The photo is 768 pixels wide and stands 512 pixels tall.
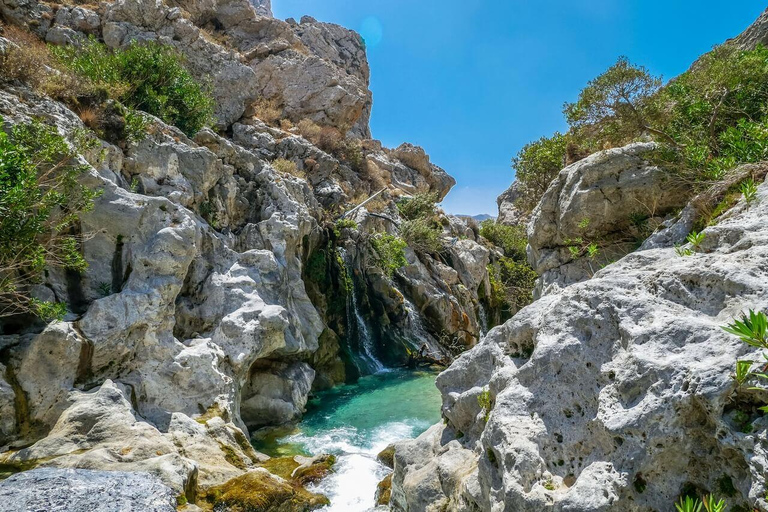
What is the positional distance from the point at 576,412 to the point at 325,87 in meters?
37.9

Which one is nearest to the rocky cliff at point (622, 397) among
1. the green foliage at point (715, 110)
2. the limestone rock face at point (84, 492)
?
the green foliage at point (715, 110)

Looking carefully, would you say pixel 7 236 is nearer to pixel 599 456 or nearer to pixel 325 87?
pixel 599 456

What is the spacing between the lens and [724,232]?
5254mm

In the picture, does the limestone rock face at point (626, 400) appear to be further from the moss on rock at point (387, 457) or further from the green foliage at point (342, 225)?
the green foliage at point (342, 225)

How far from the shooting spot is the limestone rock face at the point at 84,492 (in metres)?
4.69

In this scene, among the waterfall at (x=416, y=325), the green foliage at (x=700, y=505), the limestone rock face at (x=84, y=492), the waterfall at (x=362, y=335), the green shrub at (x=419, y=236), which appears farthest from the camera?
the green shrub at (x=419, y=236)

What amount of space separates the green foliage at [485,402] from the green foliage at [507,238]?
34.8 m

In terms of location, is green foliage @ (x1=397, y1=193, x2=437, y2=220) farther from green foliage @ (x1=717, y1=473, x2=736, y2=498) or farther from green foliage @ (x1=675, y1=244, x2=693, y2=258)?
green foliage @ (x1=717, y1=473, x2=736, y2=498)

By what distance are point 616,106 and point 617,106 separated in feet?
0.10

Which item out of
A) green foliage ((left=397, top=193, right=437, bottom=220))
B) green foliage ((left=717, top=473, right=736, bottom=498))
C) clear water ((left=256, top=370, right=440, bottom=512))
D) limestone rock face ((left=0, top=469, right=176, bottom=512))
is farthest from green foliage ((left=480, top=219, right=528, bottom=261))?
limestone rock face ((left=0, top=469, right=176, bottom=512))

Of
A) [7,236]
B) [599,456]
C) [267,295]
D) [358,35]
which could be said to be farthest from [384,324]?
[358,35]

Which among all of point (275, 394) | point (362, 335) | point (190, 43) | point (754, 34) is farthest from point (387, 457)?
point (190, 43)

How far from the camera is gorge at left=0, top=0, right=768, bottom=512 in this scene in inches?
163

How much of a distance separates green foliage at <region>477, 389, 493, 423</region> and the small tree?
1121 centimetres
